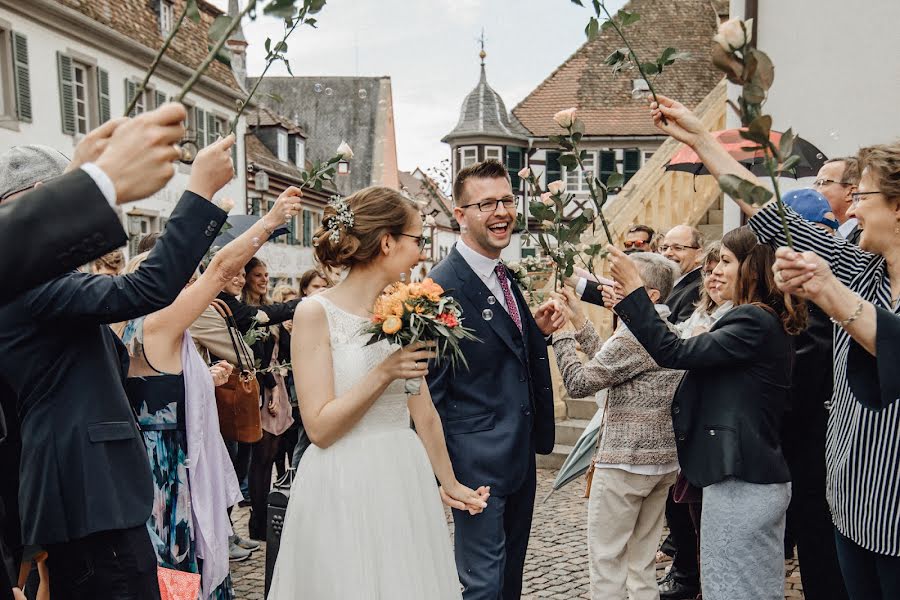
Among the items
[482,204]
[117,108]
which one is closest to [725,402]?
[482,204]

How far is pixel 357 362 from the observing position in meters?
2.84

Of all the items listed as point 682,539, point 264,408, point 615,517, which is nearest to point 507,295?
point 615,517

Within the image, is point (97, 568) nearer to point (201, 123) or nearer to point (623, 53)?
point (623, 53)

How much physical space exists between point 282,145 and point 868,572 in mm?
32347

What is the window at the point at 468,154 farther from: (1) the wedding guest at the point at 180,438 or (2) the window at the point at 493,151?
(1) the wedding guest at the point at 180,438

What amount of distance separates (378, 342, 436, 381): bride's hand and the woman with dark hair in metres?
1.00

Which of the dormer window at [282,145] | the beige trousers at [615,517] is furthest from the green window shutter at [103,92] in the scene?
the beige trousers at [615,517]

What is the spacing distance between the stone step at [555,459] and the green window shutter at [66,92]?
Result: 569 inches

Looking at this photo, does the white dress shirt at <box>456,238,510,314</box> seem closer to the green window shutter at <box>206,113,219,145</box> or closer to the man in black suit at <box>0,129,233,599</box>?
the man in black suit at <box>0,129,233,599</box>

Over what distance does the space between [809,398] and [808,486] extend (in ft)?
1.47

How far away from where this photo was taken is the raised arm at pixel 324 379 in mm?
2658

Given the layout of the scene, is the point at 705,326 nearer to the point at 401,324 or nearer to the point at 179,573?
the point at 401,324

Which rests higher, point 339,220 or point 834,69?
point 834,69

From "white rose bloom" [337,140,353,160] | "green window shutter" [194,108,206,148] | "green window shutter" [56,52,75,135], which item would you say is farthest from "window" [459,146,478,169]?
"white rose bloom" [337,140,353,160]
